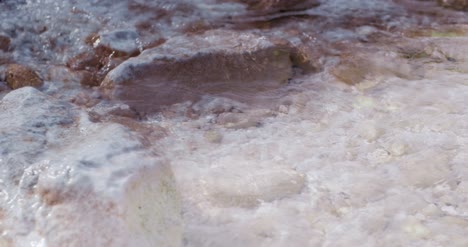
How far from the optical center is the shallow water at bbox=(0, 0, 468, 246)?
5.75 ft

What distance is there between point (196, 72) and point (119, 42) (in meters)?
0.70

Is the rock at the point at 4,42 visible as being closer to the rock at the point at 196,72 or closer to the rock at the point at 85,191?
the rock at the point at 196,72

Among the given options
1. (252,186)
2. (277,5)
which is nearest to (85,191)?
(252,186)

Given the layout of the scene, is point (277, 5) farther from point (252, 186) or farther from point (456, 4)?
point (252, 186)

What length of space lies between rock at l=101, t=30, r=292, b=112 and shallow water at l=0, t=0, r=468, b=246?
8cm

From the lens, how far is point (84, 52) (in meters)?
3.29

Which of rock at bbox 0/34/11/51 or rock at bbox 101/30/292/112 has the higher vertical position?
rock at bbox 0/34/11/51

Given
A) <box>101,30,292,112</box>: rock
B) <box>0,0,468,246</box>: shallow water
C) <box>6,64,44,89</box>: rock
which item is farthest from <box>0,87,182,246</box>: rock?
<box>6,64,44,89</box>: rock

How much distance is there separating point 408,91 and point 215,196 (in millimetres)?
1206

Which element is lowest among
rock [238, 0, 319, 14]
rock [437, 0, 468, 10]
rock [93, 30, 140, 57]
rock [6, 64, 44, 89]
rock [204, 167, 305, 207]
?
rock [204, 167, 305, 207]

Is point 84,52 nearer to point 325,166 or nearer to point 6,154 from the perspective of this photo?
point 6,154

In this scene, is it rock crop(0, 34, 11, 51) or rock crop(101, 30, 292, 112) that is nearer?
rock crop(101, 30, 292, 112)

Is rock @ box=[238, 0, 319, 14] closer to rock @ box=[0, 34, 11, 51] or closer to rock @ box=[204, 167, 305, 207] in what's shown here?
rock @ box=[0, 34, 11, 51]

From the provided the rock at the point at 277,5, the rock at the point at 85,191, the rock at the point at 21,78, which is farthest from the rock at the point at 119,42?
the rock at the point at 85,191
